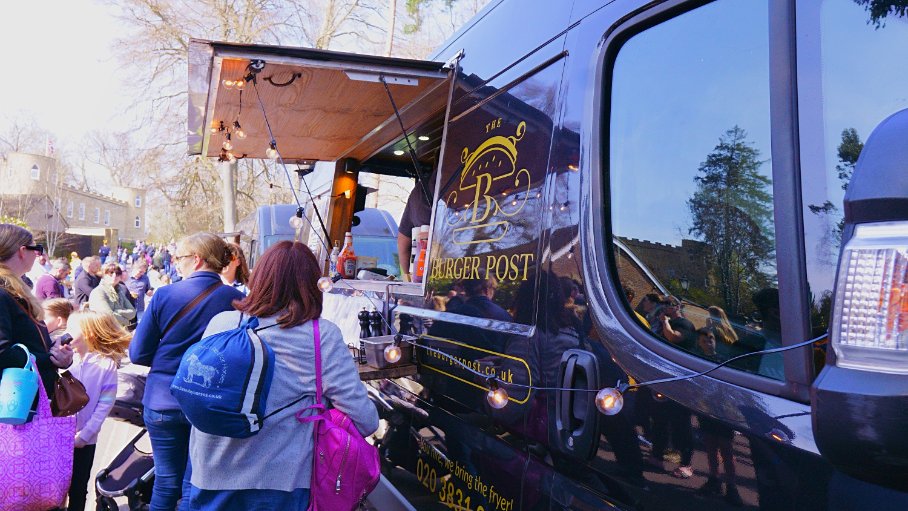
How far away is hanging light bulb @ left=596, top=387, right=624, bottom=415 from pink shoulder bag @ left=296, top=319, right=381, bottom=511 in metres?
1.14

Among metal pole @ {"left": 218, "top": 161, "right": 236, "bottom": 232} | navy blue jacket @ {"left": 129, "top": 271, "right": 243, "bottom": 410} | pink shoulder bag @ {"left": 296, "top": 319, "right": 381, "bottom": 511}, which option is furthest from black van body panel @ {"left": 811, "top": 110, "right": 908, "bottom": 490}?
metal pole @ {"left": 218, "top": 161, "right": 236, "bottom": 232}

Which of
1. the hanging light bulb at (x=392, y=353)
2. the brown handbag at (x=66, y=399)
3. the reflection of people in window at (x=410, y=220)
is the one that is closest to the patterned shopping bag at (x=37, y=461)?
the brown handbag at (x=66, y=399)

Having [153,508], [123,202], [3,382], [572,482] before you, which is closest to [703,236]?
[572,482]

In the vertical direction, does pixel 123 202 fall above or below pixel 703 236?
above

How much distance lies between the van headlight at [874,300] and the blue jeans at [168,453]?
352 centimetres

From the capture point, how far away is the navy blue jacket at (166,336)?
12.4ft

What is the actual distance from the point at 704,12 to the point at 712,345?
81cm

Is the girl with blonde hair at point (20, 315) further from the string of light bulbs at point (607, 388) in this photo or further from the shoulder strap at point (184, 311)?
the string of light bulbs at point (607, 388)

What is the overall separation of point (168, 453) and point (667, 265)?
3.11 meters

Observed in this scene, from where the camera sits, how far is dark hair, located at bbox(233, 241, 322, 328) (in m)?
2.61

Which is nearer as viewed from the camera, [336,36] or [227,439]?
[227,439]

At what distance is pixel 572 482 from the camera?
1991 mm

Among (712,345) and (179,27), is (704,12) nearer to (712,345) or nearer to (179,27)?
(712,345)

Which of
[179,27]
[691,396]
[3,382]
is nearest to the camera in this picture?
[691,396]
